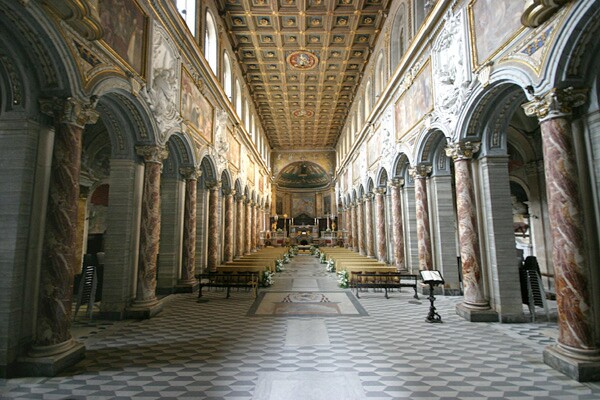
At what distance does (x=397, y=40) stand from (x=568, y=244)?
43.1ft

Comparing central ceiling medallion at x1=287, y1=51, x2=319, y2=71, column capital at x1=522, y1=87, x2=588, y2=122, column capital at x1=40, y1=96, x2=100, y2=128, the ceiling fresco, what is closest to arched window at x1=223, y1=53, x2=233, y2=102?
central ceiling medallion at x1=287, y1=51, x2=319, y2=71

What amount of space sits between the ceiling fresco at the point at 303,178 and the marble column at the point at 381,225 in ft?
87.4

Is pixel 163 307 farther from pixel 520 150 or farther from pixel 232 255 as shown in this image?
pixel 520 150

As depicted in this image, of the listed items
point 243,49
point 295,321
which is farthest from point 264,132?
point 295,321

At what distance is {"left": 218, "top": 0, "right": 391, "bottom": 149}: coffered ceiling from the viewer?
16.8 metres

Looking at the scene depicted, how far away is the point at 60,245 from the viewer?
5.89 meters

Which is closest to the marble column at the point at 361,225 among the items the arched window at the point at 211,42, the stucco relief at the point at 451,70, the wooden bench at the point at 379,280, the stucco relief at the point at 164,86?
the wooden bench at the point at 379,280

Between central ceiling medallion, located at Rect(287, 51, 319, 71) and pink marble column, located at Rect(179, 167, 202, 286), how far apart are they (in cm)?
1163

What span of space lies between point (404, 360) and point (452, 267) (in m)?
6.95

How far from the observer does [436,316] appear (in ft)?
29.2

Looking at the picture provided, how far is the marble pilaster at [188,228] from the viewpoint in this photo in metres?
13.2

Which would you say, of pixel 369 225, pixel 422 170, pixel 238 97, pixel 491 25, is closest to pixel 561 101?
pixel 491 25

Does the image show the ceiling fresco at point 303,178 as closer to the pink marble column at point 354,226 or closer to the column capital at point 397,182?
the pink marble column at point 354,226

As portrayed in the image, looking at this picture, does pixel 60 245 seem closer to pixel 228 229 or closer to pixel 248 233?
pixel 228 229
